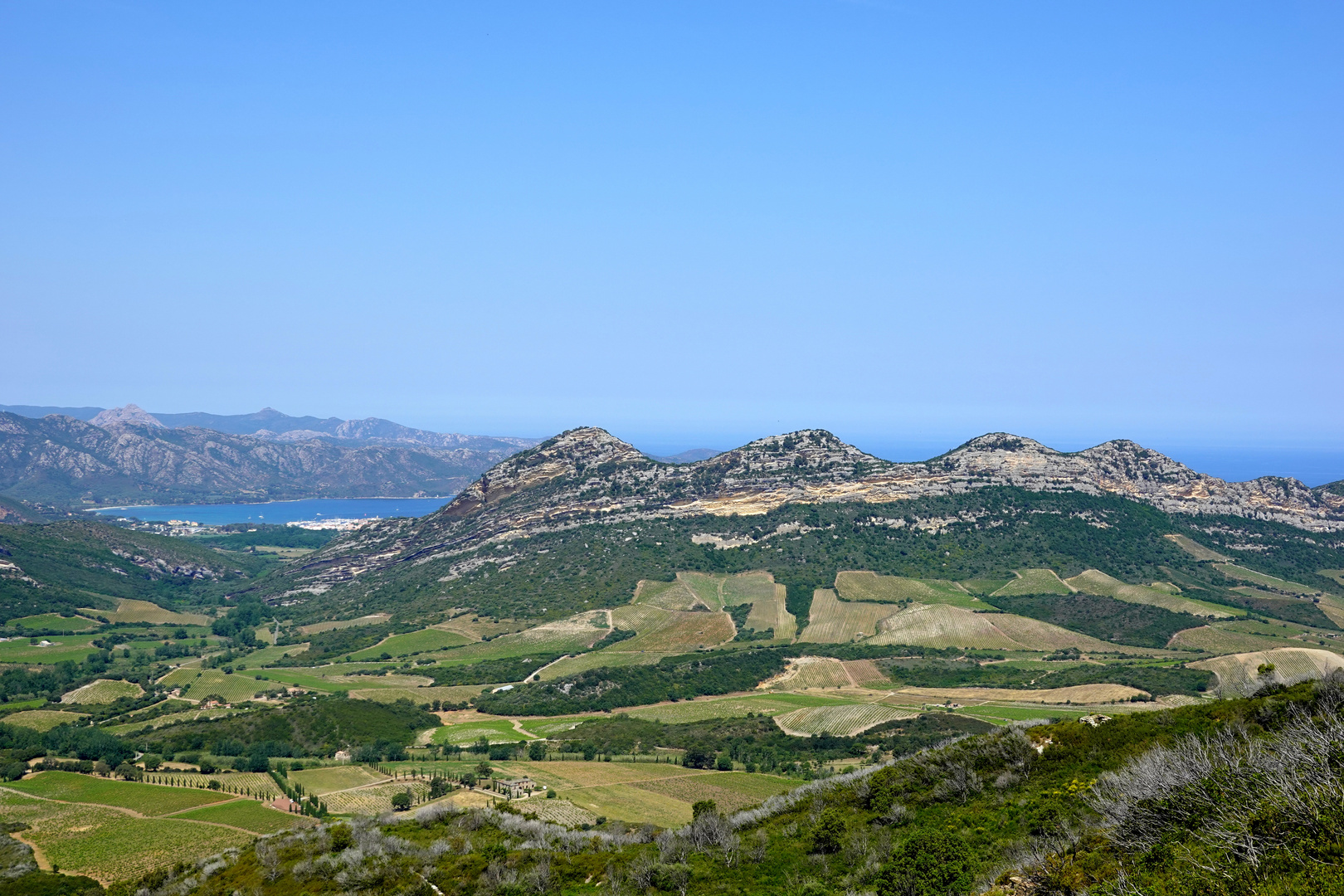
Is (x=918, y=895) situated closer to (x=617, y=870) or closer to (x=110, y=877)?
(x=617, y=870)

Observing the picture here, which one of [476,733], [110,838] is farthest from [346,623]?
[110,838]

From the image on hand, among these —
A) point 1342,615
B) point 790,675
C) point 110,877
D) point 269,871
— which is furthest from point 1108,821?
point 1342,615

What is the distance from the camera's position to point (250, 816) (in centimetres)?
5762

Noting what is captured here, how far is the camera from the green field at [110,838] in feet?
161

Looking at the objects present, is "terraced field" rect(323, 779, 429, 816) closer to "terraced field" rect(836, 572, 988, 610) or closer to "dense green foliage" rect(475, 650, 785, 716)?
"dense green foliage" rect(475, 650, 785, 716)

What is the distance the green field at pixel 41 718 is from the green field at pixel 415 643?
38.9 metres

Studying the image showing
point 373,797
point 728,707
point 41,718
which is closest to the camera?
point 373,797

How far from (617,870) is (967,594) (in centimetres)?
13141

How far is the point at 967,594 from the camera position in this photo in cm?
15250

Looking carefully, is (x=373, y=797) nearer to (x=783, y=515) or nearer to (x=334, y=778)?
(x=334, y=778)

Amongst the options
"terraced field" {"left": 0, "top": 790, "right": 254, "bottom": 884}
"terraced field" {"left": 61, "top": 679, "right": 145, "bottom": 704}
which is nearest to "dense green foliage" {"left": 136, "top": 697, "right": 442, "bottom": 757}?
"terraced field" {"left": 0, "top": 790, "right": 254, "bottom": 884}

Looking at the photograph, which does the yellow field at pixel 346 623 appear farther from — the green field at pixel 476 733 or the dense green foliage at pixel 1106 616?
the dense green foliage at pixel 1106 616

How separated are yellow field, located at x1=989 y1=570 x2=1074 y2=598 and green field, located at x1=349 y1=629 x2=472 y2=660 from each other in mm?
91865

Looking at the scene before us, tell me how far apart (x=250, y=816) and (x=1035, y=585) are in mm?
135092
